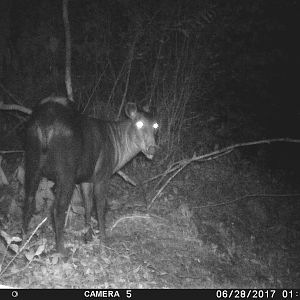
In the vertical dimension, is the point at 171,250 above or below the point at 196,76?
below

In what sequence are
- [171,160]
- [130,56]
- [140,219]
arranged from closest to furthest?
1. [140,219]
2. [130,56]
3. [171,160]

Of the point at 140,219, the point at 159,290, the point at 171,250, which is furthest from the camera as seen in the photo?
the point at 140,219

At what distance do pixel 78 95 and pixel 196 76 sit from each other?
266 centimetres

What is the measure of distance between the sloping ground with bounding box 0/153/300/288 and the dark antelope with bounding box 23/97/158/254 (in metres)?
0.48

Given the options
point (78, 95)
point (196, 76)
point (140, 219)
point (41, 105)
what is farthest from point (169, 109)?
point (41, 105)

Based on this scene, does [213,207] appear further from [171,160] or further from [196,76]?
[196,76]

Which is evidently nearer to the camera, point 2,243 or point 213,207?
point 2,243

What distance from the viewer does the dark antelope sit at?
630cm

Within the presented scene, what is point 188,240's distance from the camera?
28.0 feet

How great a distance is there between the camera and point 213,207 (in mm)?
10453

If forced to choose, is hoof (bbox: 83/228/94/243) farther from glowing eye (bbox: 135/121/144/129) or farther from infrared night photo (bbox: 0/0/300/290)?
glowing eye (bbox: 135/121/144/129)

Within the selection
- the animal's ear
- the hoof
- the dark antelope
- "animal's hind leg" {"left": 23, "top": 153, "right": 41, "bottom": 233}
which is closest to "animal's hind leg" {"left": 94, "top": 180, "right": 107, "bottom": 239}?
the dark antelope

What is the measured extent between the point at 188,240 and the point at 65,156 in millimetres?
3147

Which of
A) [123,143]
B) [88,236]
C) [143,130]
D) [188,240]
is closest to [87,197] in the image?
[88,236]
